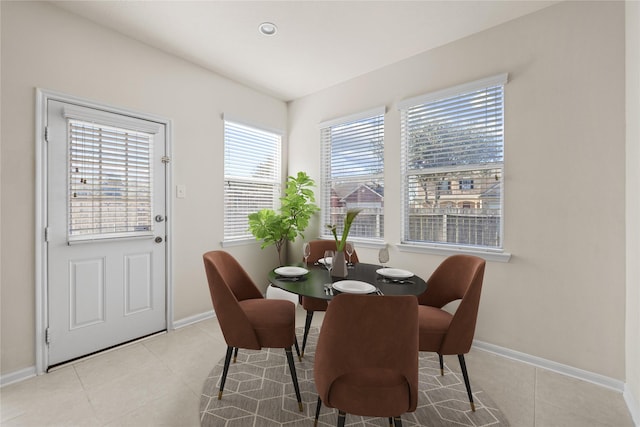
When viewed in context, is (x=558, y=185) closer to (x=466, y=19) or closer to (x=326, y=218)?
(x=466, y=19)

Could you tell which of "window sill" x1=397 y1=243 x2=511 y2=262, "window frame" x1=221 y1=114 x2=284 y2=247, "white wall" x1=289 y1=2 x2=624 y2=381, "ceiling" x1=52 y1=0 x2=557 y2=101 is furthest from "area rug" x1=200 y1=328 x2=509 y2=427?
"ceiling" x1=52 y1=0 x2=557 y2=101

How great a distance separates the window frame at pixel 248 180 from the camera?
139 inches

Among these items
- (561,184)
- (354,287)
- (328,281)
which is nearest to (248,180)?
(328,281)

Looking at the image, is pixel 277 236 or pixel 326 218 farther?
pixel 326 218

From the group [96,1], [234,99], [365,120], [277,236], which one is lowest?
[277,236]

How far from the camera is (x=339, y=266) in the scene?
2.10 m

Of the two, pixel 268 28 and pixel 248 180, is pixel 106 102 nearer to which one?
pixel 268 28

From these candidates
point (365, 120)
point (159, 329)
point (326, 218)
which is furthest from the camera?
point (326, 218)

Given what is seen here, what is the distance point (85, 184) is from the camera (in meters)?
2.46

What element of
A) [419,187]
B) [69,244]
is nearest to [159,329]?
[69,244]

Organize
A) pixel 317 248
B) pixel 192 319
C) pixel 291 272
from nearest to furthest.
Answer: pixel 291 272, pixel 317 248, pixel 192 319

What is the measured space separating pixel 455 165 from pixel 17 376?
12.7 feet

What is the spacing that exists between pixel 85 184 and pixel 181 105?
3.96 ft

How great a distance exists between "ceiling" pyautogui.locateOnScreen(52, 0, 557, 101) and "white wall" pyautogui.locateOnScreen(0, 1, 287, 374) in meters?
0.20
